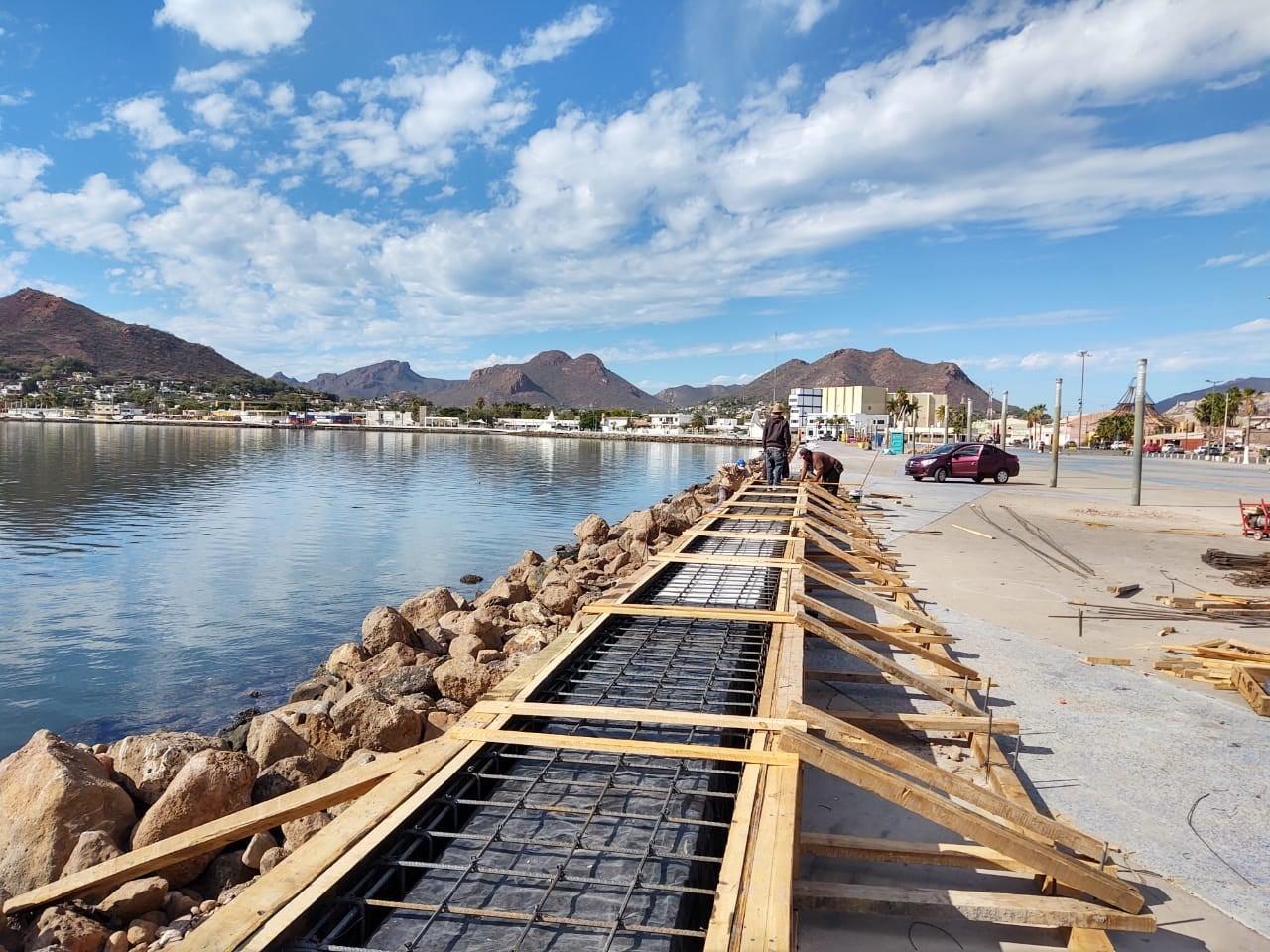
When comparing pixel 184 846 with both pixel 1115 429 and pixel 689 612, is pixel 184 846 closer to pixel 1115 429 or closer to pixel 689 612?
pixel 689 612

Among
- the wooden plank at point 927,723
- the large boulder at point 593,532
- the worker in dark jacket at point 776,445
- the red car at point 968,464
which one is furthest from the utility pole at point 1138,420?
the wooden plank at point 927,723

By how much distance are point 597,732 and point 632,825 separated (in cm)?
103

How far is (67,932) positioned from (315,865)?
5.54 ft

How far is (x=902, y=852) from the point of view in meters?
4.14

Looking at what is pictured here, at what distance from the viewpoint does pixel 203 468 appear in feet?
191

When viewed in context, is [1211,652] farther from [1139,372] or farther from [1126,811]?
[1139,372]

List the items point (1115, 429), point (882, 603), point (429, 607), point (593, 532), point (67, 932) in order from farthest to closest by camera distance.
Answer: point (1115, 429) → point (593, 532) → point (429, 607) → point (882, 603) → point (67, 932)

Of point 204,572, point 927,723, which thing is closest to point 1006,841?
point 927,723

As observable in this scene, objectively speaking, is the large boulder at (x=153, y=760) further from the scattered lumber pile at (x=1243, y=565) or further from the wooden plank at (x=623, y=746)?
the scattered lumber pile at (x=1243, y=565)

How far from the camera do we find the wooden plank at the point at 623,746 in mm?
4246

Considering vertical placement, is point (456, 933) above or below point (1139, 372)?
below

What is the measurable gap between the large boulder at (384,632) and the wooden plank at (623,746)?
651cm

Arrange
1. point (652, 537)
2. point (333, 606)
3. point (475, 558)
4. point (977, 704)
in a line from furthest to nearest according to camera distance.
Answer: point (475, 558), point (652, 537), point (333, 606), point (977, 704)

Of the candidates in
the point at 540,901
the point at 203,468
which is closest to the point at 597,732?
the point at 540,901
